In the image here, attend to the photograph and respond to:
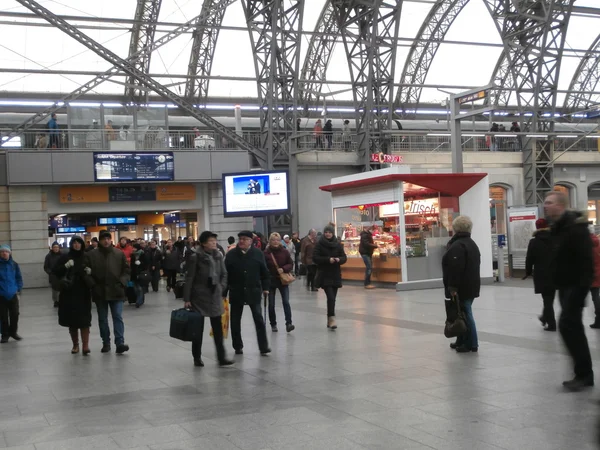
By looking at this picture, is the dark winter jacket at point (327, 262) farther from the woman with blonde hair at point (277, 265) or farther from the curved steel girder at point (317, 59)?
the curved steel girder at point (317, 59)

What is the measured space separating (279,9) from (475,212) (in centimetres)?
1339

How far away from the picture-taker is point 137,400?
7.52 m

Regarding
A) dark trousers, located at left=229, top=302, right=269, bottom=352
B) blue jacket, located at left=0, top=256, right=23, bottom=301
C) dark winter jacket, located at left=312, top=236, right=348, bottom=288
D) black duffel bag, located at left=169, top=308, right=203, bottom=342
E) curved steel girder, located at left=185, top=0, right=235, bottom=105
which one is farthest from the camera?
curved steel girder, located at left=185, top=0, right=235, bottom=105

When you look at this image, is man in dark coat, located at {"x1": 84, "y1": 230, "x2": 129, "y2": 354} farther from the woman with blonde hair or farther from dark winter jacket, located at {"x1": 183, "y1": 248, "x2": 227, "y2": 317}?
the woman with blonde hair

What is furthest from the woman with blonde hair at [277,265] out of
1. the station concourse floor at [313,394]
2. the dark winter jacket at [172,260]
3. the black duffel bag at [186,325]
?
the dark winter jacket at [172,260]

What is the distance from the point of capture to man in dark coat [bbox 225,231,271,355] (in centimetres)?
998

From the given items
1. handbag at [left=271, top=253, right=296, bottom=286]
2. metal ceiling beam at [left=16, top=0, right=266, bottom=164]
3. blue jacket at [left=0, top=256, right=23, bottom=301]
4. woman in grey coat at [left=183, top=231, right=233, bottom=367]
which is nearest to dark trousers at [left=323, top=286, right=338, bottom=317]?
handbag at [left=271, top=253, right=296, bottom=286]

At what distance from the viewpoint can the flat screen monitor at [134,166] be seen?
28.6 m

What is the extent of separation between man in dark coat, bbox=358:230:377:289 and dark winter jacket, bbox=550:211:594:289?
13551 mm

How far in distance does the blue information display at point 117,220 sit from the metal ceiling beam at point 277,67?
6404mm

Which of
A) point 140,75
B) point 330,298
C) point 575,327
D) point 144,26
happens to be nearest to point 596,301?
point 330,298

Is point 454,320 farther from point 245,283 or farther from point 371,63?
point 371,63

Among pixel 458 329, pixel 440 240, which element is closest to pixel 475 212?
pixel 440 240

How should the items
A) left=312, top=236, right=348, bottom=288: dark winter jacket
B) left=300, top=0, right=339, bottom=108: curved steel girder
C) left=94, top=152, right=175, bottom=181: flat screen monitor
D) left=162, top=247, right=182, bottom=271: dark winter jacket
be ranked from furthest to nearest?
left=300, top=0, right=339, bottom=108: curved steel girder
left=94, top=152, right=175, bottom=181: flat screen monitor
left=162, top=247, right=182, bottom=271: dark winter jacket
left=312, top=236, right=348, bottom=288: dark winter jacket
